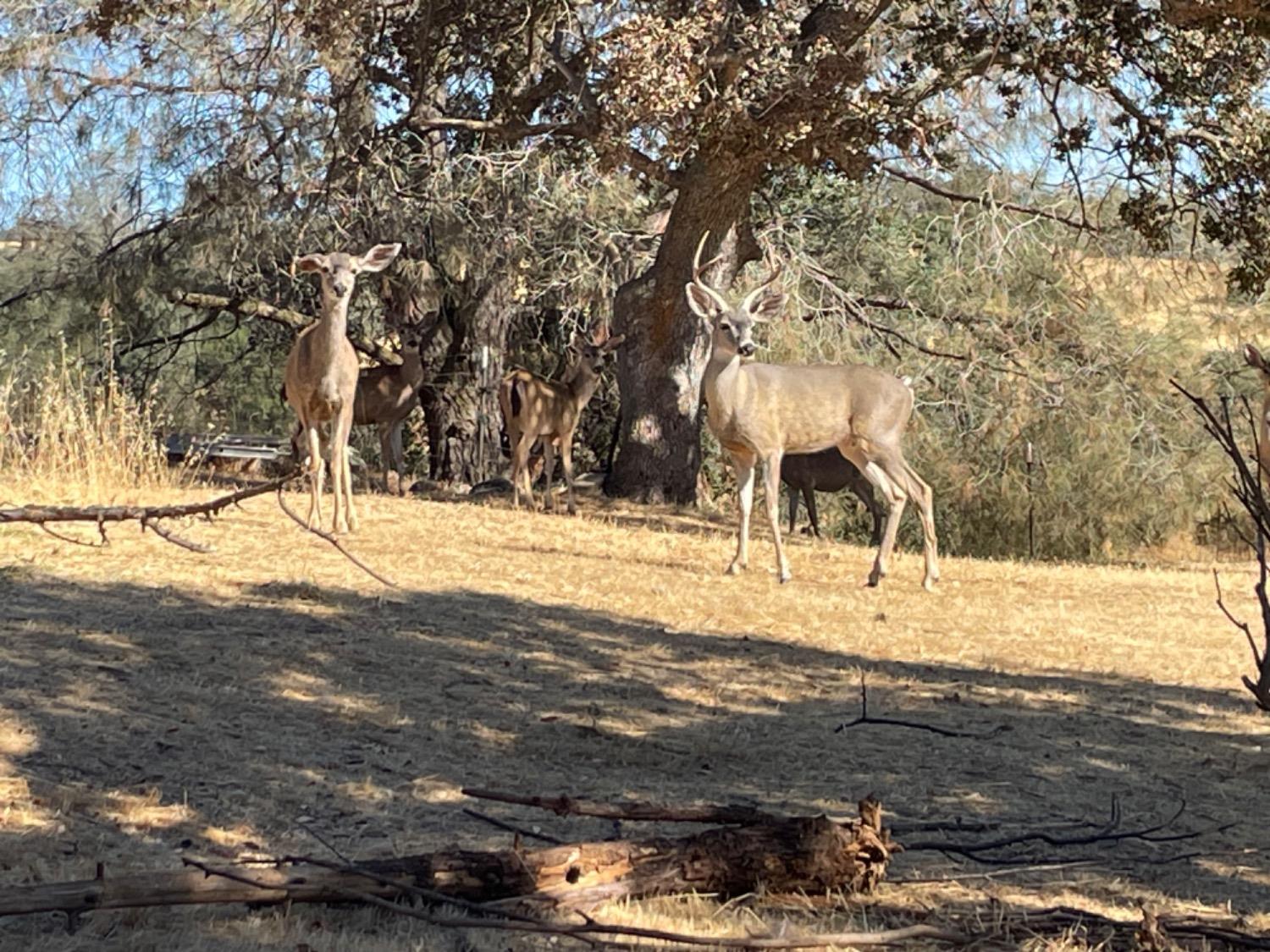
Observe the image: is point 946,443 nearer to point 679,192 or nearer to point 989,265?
point 989,265

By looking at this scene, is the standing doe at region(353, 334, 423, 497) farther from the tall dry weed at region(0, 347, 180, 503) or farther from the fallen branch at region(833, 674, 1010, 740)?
the fallen branch at region(833, 674, 1010, 740)

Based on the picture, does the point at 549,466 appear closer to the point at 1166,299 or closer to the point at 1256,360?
the point at 1256,360

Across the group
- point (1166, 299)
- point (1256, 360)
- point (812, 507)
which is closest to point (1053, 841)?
point (1256, 360)

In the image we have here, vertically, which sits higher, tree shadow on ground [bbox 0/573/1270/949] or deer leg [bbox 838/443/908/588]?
deer leg [bbox 838/443/908/588]

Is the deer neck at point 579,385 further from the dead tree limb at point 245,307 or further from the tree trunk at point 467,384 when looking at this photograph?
the dead tree limb at point 245,307

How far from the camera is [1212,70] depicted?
14.7m

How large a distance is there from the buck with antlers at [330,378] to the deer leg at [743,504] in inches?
109

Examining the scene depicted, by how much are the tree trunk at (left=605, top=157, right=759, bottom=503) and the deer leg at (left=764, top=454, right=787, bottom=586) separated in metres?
5.07

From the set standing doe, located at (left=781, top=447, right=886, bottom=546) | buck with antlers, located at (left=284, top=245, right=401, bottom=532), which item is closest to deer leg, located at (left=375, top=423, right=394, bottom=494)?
standing doe, located at (left=781, top=447, right=886, bottom=546)

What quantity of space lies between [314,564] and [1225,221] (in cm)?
785

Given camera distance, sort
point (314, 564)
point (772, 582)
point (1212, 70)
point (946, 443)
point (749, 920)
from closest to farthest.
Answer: point (749, 920)
point (314, 564)
point (772, 582)
point (1212, 70)
point (946, 443)

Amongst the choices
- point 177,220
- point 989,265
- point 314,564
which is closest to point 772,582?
point 314,564

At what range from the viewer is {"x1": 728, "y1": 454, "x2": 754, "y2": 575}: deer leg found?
12.9 metres

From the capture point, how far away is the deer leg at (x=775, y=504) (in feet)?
41.3
